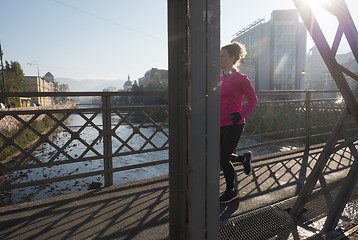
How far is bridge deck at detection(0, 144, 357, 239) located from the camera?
2432mm

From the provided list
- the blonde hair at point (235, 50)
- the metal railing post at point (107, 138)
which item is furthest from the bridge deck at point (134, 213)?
the blonde hair at point (235, 50)

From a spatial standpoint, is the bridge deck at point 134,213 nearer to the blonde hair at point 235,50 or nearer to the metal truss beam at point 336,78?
the metal truss beam at point 336,78

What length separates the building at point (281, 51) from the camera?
196 ft

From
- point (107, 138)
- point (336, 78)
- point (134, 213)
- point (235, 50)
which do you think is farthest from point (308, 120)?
point (134, 213)

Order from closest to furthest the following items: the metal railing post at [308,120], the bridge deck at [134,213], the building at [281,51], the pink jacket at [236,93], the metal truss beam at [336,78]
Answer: the metal truss beam at [336,78] → the bridge deck at [134,213] → the pink jacket at [236,93] → the metal railing post at [308,120] → the building at [281,51]

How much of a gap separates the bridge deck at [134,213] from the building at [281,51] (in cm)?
5909

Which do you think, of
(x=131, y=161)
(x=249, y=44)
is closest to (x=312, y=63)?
(x=249, y=44)

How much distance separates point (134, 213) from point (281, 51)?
66.7m

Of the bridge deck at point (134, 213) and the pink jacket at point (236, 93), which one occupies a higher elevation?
the pink jacket at point (236, 93)

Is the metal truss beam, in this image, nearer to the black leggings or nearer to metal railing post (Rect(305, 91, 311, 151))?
the black leggings

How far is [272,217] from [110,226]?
5.96 ft

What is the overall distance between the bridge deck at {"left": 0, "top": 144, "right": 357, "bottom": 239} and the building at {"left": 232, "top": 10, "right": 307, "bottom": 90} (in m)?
59.1

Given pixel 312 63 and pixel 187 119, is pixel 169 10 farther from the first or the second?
pixel 312 63

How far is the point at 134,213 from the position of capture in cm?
286
